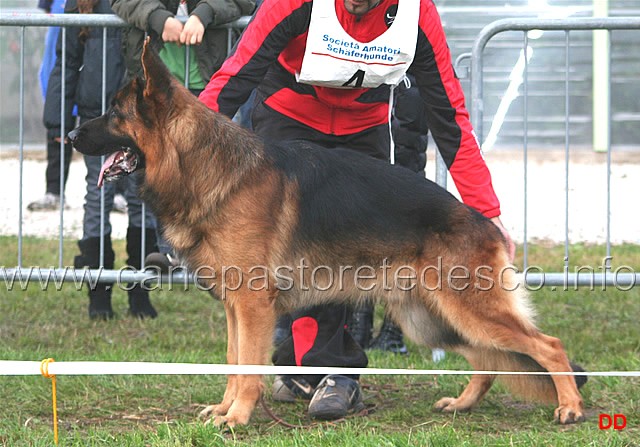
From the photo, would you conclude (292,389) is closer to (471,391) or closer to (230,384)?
(230,384)

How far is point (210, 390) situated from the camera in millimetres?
4629

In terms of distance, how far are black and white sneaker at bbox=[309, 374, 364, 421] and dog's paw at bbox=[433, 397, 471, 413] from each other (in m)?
0.36

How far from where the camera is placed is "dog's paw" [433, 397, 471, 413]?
431 cm

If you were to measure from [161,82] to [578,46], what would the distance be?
38.9ft

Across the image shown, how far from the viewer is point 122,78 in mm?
6070

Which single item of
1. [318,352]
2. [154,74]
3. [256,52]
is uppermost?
[256,52]

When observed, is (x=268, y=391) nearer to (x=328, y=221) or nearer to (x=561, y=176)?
(x=328, y=221)

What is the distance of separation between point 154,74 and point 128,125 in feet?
0.82

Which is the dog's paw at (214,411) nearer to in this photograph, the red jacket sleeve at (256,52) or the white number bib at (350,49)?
the red jacket sleeve at (256,52)

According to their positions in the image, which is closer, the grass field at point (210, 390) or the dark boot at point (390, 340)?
the grass field at point (210, 390)

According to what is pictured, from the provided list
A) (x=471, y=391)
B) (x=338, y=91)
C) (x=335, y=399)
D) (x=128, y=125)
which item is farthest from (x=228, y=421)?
(x=338, y=91)

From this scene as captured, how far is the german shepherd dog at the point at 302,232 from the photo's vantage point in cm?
388

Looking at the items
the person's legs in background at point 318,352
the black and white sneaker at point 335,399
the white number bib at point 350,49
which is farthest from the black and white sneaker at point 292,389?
the white number bib at point 350,49

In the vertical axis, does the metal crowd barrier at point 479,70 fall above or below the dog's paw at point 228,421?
above
